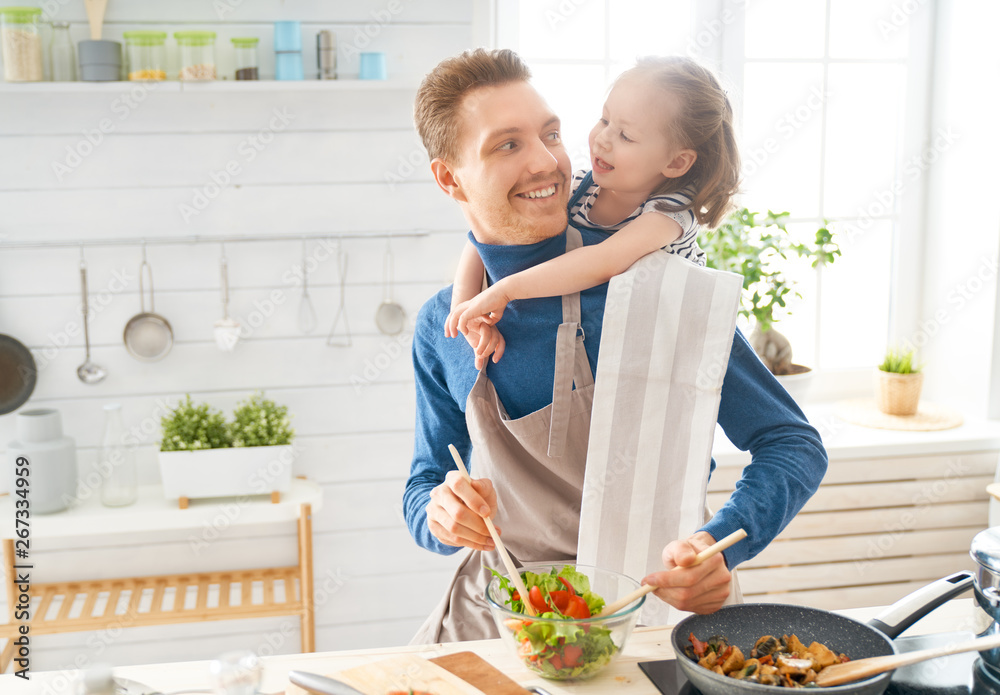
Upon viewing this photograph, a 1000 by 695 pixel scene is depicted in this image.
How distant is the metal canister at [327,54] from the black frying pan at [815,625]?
1836mm

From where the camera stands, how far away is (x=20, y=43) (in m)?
2.12

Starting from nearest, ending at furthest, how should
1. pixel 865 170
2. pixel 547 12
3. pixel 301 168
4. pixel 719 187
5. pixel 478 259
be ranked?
1. pixel 719 187
2. pixel 478 259
3. pixel 301 168
4. pixel 547 12
5. pixel 865 170

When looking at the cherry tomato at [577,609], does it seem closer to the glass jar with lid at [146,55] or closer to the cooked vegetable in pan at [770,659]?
the cooked vegetable in pan at [770,659]

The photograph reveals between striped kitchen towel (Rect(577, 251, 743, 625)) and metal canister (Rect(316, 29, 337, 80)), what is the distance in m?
1.40

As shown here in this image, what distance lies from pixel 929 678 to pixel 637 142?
0.82 m

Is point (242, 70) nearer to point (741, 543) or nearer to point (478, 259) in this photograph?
point (478, 259)

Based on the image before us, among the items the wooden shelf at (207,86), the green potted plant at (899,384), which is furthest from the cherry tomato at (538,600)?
the green potted plant at (899,384)

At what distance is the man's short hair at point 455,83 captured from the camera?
1293mm

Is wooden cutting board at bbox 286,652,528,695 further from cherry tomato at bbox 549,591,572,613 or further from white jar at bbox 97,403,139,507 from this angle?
white jar at bbox 97,403,139,507

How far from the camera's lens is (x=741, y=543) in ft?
3.78

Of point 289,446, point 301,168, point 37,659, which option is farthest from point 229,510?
point 301,168

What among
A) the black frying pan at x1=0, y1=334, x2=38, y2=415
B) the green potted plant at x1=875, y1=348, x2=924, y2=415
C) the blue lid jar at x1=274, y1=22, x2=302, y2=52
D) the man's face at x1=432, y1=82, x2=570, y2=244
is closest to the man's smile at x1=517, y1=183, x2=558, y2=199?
the man's face at x1=432, y1=82, x2=570, y2=244

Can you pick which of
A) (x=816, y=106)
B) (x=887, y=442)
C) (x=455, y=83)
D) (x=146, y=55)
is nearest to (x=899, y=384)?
(x=887, y=442)

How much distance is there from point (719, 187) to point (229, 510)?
1603 millimetres
